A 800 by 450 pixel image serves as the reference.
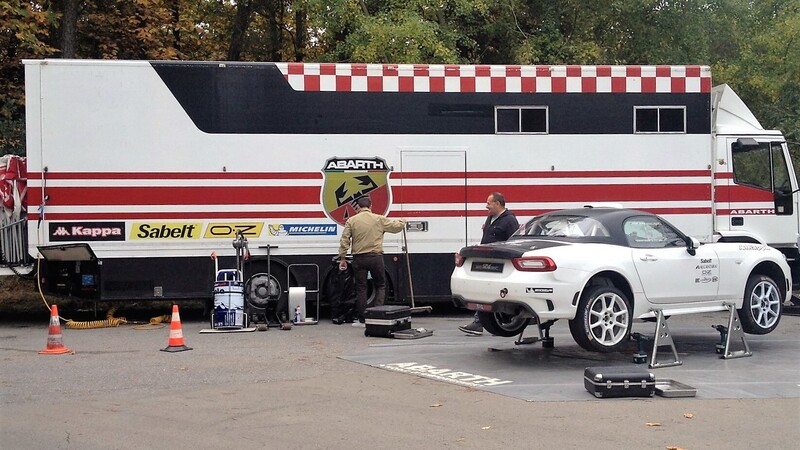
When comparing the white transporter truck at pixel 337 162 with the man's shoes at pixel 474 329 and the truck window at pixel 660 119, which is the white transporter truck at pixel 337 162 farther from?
the man's shoes at pixel 474 329

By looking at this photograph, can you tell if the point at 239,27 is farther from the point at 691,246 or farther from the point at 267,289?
the point at 691,246

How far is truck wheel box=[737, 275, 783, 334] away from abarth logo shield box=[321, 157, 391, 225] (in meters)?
5.47

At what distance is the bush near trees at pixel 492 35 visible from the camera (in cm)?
1869

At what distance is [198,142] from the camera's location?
45.1ft

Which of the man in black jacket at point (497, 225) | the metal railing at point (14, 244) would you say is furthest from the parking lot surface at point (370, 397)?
the metal railing at point (14, 244)

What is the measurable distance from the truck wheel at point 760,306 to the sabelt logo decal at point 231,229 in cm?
674

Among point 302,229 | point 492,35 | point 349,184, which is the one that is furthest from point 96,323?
point 492,35

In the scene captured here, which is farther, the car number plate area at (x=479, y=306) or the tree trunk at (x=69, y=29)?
the tree trunk at (x=69, y=29)

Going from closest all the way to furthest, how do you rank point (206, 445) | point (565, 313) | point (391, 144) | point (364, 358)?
1. point (206, 445)
2. point (565, 313)
3. point (364, 358)
4. point (391, 144)

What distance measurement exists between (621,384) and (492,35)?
1412 cm

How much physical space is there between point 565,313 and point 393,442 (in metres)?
3.46

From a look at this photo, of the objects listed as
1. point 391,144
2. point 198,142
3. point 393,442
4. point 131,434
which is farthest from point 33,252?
point 393,442

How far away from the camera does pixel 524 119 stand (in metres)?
14.6

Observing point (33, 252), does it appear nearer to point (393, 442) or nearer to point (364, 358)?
point (364, 358)
